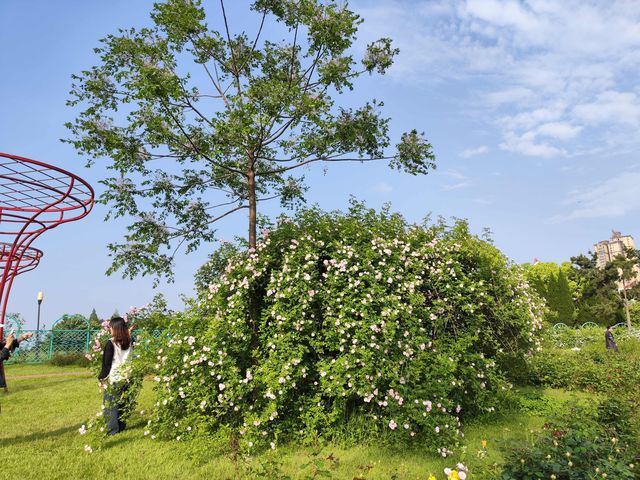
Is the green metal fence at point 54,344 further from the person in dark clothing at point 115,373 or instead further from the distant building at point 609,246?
the distant building at point 609,246

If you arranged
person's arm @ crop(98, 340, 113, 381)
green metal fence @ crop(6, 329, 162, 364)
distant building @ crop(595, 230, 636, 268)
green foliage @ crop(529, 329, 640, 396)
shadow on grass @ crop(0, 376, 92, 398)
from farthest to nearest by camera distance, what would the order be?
distant building @ crop(595, 230, 636, 268), green metal fence @ crop(6, 329, 162, 364), shadow on grass @ crop(0, 376, 92, 398), green foliage @ crop(529, 329, 640, 396), person's arm @ crop(98, 340, 113, 381)

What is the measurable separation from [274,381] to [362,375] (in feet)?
3.49

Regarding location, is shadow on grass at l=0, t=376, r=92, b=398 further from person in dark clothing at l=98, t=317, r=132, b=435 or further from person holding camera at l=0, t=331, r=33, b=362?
person in dark clothing at l=98, t=317, r=132, b=435

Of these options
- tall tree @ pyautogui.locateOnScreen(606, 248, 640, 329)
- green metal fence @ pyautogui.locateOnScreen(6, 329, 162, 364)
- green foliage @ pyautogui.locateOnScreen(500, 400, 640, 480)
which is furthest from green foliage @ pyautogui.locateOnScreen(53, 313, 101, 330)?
tall tree @ pyautogui.locateOnScreen(606, 248, 640, 329)

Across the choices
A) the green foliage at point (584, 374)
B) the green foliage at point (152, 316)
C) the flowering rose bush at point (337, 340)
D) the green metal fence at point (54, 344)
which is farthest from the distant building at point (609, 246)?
the green foliage at point (152, 316)

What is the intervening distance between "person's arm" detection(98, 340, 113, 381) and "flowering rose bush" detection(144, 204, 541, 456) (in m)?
1.10

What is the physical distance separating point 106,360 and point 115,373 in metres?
0.39

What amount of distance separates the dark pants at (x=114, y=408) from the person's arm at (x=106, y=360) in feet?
0.87

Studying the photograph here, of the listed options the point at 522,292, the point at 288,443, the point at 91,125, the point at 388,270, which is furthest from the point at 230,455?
the point at 91,125

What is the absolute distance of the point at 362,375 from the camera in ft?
17.4

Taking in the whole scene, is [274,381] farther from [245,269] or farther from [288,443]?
[245,269]

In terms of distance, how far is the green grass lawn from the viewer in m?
4.75

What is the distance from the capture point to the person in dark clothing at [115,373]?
650cm

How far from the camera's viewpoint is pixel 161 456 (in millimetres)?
5480
